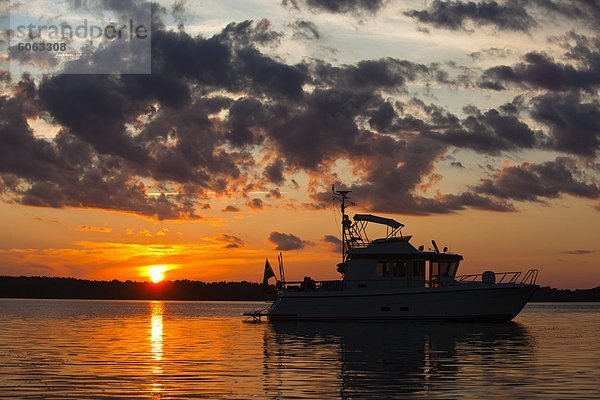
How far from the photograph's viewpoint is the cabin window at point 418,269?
204 feet

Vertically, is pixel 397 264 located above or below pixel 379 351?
above

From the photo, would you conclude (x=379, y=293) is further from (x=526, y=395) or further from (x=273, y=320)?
(x=526, y=395)

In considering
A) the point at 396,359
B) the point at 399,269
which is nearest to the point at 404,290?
the point at 399,269

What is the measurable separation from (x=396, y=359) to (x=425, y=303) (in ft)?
86.2

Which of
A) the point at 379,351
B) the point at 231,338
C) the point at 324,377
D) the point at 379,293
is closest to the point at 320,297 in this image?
the point at 379,293

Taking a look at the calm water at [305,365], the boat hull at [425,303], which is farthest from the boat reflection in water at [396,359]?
the boat hull at [425,303]

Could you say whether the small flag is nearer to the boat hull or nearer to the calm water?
the boat hull

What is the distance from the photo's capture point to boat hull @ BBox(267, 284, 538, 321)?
61312mm

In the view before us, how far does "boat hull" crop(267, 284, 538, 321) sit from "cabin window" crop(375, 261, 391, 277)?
4.36 ft

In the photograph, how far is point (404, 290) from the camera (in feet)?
202

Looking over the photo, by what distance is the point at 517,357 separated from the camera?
3709 centimetres

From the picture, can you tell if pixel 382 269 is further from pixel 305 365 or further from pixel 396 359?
pixel 305 365

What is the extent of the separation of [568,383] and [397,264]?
35.0 metres

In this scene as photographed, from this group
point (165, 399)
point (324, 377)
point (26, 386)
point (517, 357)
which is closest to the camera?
point (165, 399)
